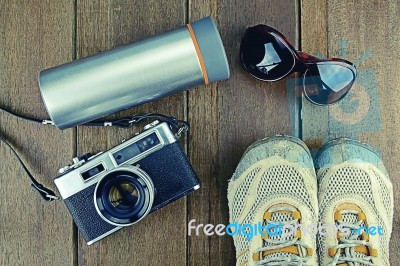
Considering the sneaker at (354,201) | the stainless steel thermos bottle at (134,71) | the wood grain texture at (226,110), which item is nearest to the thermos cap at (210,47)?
the stainless steel thermos bottle at (134,71)

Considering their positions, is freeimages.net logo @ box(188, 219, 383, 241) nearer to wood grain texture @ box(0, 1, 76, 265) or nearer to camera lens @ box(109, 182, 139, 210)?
camera lens @ box(109, 182, 139, 210)

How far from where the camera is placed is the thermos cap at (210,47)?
77 cm

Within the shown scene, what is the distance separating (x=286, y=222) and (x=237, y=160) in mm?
125

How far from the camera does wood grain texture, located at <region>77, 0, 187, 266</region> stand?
2.90ft

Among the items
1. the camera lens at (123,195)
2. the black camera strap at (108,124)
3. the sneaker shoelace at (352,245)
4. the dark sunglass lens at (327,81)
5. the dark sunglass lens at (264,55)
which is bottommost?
the sneaker shoelace at (352,245)

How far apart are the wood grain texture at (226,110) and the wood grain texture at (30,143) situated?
20cm

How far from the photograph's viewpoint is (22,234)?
0.88 meters

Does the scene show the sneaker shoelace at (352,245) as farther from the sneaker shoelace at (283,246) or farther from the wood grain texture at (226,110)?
the wood grain texture at (226,110)

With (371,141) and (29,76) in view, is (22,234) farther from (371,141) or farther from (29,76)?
(371,141)

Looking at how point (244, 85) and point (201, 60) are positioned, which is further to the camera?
point (244, 85)

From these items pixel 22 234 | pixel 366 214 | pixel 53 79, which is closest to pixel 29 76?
pixel 53 79

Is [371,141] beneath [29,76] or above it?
beneath

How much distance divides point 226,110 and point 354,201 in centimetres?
24

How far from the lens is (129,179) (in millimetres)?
788
